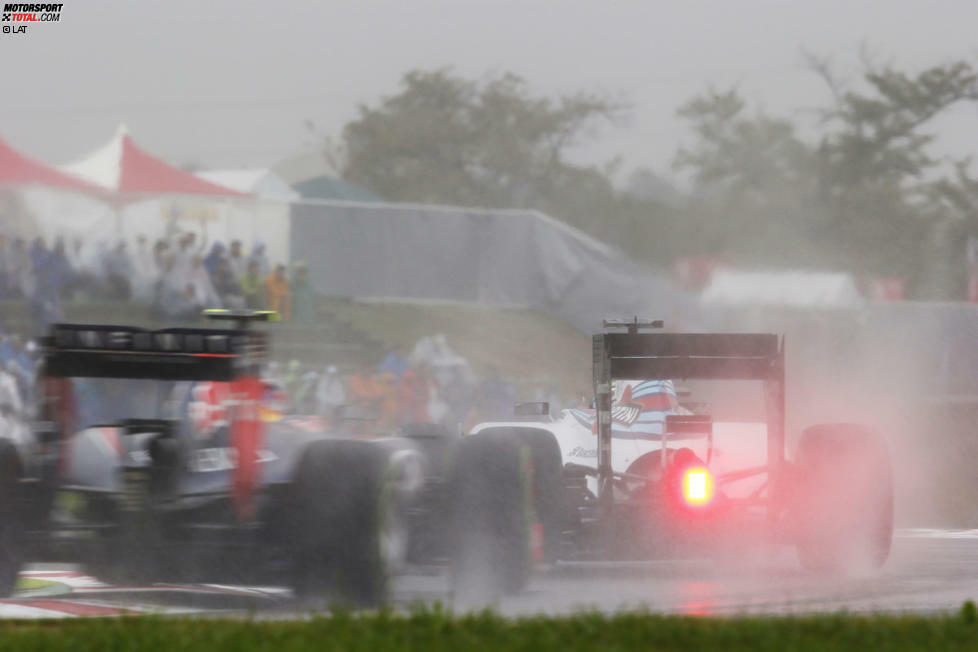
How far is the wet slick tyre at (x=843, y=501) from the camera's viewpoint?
10.8 metres

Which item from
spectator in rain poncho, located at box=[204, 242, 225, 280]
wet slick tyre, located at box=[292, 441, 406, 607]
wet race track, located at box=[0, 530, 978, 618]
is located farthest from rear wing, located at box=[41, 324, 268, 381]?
spectator in rain poncho, located at box=[204, 242, 225, 280]

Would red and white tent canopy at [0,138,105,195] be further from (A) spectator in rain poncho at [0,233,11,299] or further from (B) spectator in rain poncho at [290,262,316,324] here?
(B) spectator in rain poncho at [290,262,316,324]

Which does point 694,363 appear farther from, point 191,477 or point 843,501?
point 191,477

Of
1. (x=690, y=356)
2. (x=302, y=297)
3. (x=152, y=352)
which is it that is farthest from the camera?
(x=302, y=297)

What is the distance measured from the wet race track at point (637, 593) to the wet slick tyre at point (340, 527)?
0.21m

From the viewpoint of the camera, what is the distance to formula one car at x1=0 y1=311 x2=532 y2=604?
820cm

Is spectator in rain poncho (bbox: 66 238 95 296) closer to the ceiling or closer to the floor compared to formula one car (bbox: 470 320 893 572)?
closer to the ceiling

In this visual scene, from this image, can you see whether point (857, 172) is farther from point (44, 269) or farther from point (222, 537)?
point (222, 537)

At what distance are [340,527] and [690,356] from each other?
12.5 feet

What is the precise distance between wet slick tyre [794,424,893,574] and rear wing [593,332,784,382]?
2.10 ft

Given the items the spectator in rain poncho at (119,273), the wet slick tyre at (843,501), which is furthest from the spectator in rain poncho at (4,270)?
the wet slick tyre at (843,501)

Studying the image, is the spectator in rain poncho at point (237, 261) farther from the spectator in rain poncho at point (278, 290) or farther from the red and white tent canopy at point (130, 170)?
the red and white tent canopy at point (130, 170)

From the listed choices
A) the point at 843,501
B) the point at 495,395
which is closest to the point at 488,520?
the point at 843,501

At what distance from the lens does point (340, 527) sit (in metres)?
8.16
